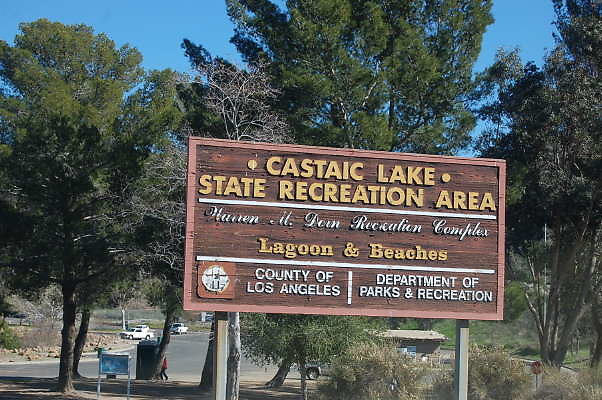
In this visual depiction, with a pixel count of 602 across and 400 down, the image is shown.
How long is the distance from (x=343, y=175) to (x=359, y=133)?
11375mm

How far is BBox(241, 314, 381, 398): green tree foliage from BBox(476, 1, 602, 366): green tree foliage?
24.1 feet

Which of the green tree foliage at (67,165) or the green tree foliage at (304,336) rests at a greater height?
the green tree foliage at (67,165)

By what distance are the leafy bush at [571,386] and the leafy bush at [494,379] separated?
581 mm

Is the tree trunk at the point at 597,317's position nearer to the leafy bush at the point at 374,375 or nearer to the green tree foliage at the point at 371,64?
the green tree foliage at the point at 371,64

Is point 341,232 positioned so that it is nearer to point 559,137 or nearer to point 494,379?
point 494,379

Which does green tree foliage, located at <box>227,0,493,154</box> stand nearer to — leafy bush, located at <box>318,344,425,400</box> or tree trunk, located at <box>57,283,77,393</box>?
leafy bush, located at <box>318,344,425,400</box>

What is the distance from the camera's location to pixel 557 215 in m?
28.5

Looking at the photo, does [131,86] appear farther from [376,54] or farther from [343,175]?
[343,175]

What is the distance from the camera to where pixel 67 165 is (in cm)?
2525

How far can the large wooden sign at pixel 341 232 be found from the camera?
12.8 meters

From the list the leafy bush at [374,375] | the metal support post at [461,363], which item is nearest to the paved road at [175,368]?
the leafy bush at [374,375]

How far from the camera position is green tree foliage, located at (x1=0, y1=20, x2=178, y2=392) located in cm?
2534

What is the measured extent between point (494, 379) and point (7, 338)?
132 ft

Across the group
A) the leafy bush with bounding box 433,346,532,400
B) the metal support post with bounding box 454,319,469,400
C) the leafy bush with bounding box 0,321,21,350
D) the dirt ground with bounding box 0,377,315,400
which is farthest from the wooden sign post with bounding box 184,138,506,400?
the leafy bush with bounding box 0,321,21,350
